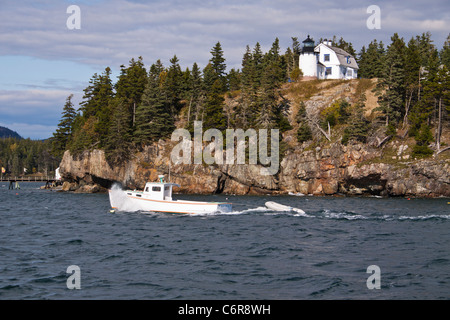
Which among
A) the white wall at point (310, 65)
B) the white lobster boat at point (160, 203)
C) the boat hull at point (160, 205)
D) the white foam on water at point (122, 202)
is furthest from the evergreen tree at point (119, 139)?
the white wall at point (310, 65)

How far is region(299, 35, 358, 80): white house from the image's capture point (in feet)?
347

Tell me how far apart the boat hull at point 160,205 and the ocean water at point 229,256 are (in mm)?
1141

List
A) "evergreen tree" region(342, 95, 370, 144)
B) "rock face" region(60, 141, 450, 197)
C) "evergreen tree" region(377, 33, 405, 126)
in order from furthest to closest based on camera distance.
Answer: "evergreen tree" region(377, 33, 405, 126) → "evergreen tree" region(342, 95, 370, 144) → "rock face" region(60, 141, 450, 197)

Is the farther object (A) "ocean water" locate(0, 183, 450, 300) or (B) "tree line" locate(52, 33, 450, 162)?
(B) "tree line" locate(52, 33, 450, 162)

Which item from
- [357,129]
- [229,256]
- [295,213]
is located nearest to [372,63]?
[357,129]

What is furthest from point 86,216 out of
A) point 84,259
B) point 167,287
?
point 167,287

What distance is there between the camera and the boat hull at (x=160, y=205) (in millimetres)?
46719

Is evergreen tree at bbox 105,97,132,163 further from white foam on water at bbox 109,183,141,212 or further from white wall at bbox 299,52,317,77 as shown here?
white wall at bbox 299,52,317,77

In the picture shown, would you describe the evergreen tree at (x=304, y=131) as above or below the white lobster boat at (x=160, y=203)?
above

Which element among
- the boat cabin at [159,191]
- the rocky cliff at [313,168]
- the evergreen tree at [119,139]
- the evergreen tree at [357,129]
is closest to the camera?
the boat cabin at [159,191]

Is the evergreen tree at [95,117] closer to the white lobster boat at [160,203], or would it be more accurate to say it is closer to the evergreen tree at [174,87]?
the evergreen tree at [174,87]

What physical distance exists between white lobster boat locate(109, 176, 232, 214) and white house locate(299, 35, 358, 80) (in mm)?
66575

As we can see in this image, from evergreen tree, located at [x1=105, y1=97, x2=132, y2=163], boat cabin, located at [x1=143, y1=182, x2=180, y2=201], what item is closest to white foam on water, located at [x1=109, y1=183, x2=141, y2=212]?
boat cabin, located at [x1=143, y1=182, x2=180, y2=201]

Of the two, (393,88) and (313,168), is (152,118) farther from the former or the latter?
(393,88)
